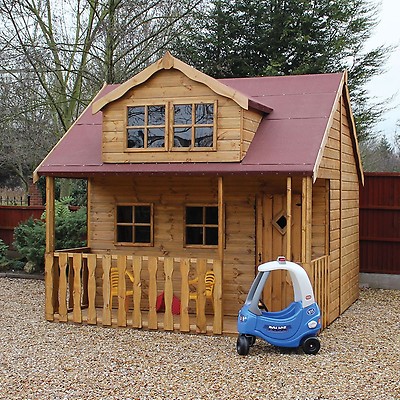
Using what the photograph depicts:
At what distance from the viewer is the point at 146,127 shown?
31.9ft

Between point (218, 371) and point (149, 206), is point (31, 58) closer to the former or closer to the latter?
point (149, 206)

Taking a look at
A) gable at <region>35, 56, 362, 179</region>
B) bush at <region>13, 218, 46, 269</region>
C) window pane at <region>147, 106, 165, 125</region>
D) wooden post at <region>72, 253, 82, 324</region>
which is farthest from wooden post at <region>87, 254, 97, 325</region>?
bush at <region>13, 218, 46, 269</region>

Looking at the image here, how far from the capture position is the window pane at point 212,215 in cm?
1059

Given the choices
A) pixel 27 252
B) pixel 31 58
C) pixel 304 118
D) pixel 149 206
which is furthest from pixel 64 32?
pixel 304 118

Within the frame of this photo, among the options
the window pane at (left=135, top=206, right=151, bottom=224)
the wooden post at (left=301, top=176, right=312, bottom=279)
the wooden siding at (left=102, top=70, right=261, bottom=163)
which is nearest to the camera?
the wooden post at (left=301, top=176, right=312, bottom=279)

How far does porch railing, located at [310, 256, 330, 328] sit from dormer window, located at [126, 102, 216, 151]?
88.1 inches

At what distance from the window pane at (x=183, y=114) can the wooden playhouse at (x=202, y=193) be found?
0.05 feet

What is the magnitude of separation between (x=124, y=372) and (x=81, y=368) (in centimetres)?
54

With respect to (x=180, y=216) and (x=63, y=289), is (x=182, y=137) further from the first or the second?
(x=63, y=289)

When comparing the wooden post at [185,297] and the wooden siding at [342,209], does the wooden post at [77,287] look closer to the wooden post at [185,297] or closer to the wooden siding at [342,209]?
the wooden post at [185,297]

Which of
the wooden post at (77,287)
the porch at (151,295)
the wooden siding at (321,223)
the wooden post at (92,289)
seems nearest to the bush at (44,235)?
the porch at (151,295)

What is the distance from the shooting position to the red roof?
29.8 feet

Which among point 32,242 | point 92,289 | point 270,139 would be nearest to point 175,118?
point 270,139

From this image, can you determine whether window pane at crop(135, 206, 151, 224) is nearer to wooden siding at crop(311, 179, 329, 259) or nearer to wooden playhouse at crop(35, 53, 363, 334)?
wooden playhouse at crop(35, 53, 363, 334)
